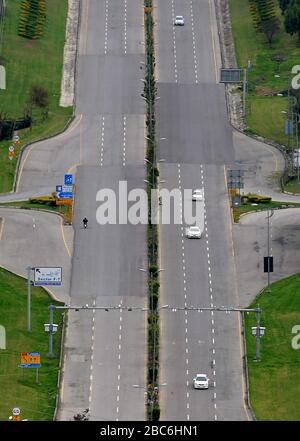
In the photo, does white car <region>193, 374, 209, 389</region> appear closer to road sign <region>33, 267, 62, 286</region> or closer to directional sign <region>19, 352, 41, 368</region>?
directional sign <region>19, 352, 41, 368</region>

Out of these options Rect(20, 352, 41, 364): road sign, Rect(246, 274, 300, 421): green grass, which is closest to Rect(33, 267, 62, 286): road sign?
Rect(20, 352, 41, 364): road sign

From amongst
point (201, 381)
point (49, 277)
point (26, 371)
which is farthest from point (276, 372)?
point (49, 277)

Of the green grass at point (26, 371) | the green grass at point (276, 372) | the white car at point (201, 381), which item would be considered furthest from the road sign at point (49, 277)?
the white car at point (201, 381)

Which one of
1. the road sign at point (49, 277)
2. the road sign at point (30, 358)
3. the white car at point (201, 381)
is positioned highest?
the road sign at point (49, 277)

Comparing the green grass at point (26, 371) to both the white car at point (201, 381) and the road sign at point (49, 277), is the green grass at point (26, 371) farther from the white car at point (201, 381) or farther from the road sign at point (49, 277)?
the white car at point (201, 381)

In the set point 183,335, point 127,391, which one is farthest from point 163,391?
point 183,335
